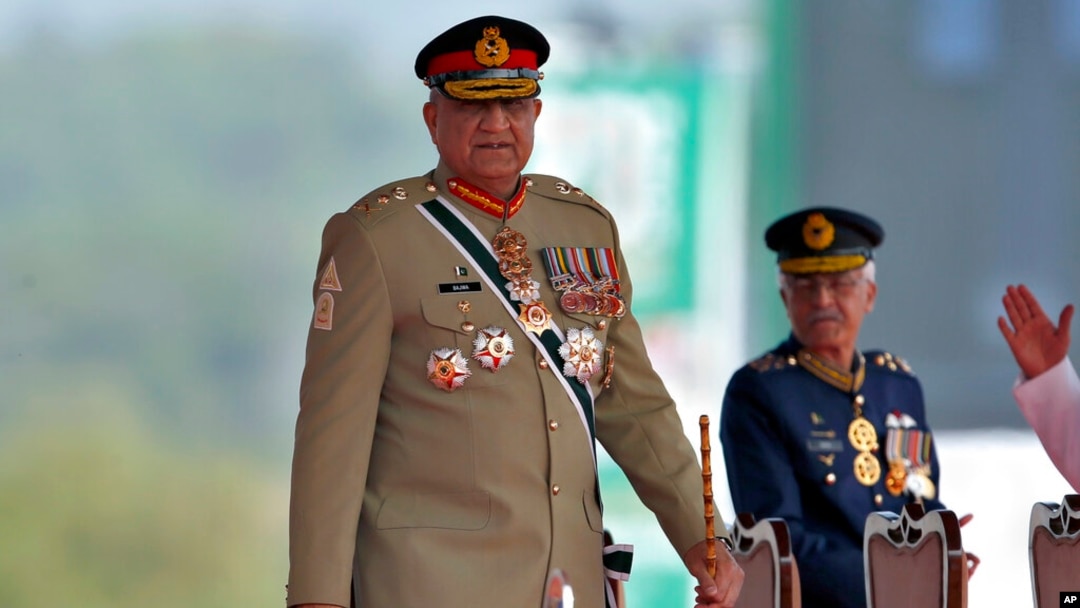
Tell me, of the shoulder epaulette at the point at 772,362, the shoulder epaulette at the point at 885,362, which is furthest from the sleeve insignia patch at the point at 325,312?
the shoulder epaulette at the point at 885,362

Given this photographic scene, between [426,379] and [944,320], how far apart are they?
323cm

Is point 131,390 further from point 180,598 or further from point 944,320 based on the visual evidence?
point 944,320

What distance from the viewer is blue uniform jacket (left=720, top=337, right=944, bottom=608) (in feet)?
13.2

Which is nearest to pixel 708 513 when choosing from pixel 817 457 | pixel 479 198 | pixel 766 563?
pixel 479 198

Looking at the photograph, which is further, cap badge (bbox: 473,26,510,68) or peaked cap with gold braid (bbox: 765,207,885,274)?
peaked cap with gold braid (bbox: 765,207,885,274)

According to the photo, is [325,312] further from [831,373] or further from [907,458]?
[907,458]

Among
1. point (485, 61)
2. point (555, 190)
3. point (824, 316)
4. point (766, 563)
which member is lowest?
point (766, 563)

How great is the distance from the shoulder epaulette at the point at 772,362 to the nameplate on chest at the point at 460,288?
5.39 feet

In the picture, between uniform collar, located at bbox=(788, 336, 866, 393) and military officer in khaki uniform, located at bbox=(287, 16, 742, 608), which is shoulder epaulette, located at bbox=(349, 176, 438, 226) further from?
uniform collar, located at bbox=(788, 336, 866, 393)

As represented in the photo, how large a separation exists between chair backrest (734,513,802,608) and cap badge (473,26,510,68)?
1394 mm

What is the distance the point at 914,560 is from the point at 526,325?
1.30 m

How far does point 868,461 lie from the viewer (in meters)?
4.21

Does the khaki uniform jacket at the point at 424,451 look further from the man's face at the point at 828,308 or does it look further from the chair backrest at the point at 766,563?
the man's face at the point at 828,308

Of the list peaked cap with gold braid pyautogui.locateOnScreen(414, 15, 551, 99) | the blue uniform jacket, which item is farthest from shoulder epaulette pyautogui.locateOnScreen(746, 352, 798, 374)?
peaked cap with gold braid pyautogui.locateOnScreen(414, 15, 551, 99)
